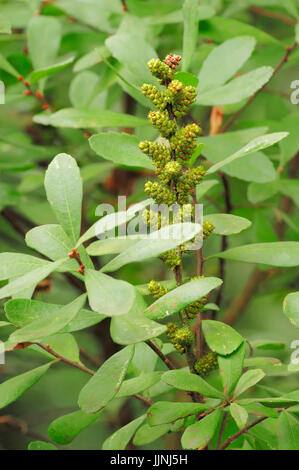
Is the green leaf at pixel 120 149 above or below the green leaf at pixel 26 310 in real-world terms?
above

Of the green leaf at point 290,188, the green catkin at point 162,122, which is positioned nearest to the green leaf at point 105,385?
the green catkin at point 162,122

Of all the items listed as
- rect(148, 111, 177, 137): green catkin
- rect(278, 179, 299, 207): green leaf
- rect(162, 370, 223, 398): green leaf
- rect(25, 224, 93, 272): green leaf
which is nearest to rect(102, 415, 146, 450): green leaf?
rect(162, 370, 223, 398): green leaf

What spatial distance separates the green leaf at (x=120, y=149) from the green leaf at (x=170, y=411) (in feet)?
0.77

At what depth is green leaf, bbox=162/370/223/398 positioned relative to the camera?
0.55m

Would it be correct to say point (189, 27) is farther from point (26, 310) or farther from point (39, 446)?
point (39, 446)

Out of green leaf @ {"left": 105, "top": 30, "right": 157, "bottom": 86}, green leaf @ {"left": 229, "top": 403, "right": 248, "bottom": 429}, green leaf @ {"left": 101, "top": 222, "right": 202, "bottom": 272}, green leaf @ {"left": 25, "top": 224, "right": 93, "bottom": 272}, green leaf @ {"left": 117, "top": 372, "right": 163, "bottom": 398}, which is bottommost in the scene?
green leaf @ {"left": 117, "top": 372, "right": 163, "bottom": 398}

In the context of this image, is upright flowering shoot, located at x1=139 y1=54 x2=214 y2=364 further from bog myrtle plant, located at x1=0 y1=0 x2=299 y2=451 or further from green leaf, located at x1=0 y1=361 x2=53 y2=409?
green leaf, located at x1=0 y1=361 x2=53 y2=409

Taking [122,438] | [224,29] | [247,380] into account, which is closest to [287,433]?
[247,380]

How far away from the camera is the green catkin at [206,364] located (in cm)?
62

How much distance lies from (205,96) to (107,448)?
42 cm

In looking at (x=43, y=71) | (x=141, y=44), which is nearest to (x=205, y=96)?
(x=141, y=44)

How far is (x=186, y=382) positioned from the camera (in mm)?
562

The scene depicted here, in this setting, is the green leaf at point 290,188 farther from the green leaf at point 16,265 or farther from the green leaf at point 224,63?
the green leaf at point 16,265

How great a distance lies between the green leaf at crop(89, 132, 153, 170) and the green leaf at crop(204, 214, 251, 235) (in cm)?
9
